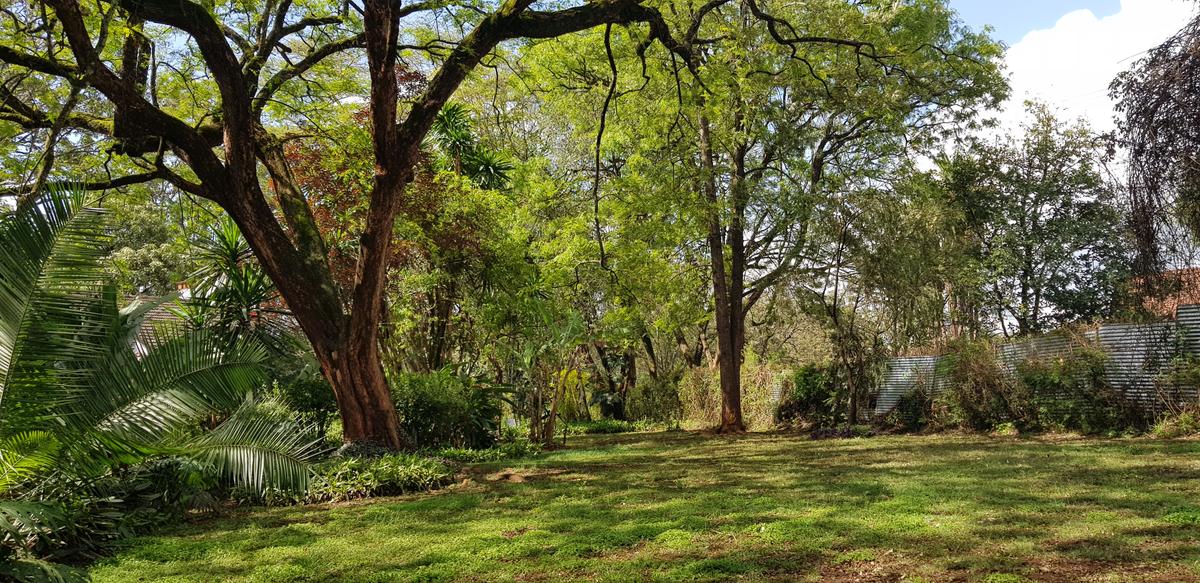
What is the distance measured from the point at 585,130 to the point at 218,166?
25.6 ft

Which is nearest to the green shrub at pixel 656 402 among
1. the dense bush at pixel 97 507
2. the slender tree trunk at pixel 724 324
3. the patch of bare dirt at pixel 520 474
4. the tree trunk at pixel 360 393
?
the slender tree trunk at pixel 724 324

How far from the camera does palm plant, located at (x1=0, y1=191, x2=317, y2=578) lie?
14.6 ft

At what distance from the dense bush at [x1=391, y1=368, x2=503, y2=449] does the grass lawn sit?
3.37 metres

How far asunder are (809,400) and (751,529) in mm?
11829

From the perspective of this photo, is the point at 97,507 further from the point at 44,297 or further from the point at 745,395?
the point at 745,395

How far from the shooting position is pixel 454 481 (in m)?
9.41

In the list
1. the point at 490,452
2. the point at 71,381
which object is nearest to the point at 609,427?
the point at 490,452

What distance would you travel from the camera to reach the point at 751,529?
5.77 m

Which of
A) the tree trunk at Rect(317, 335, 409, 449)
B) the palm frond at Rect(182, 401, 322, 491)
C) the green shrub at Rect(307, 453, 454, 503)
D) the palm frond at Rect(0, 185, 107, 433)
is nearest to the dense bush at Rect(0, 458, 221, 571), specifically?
the palm frond at Rect(0, 185, 107, 433)

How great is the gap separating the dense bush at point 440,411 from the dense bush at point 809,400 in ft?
22.8

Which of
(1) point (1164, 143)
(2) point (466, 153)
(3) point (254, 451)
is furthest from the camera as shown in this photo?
(2) point (466, 153)

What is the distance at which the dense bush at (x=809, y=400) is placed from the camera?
16.5 m

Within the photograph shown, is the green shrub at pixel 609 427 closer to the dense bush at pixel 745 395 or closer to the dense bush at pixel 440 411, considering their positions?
the dense bush at pixel 745 395

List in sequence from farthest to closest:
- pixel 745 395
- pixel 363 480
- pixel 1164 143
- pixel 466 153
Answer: pixel 745 395 → pixel 466 153 → pixel 1164 143 → pixel 363 480
